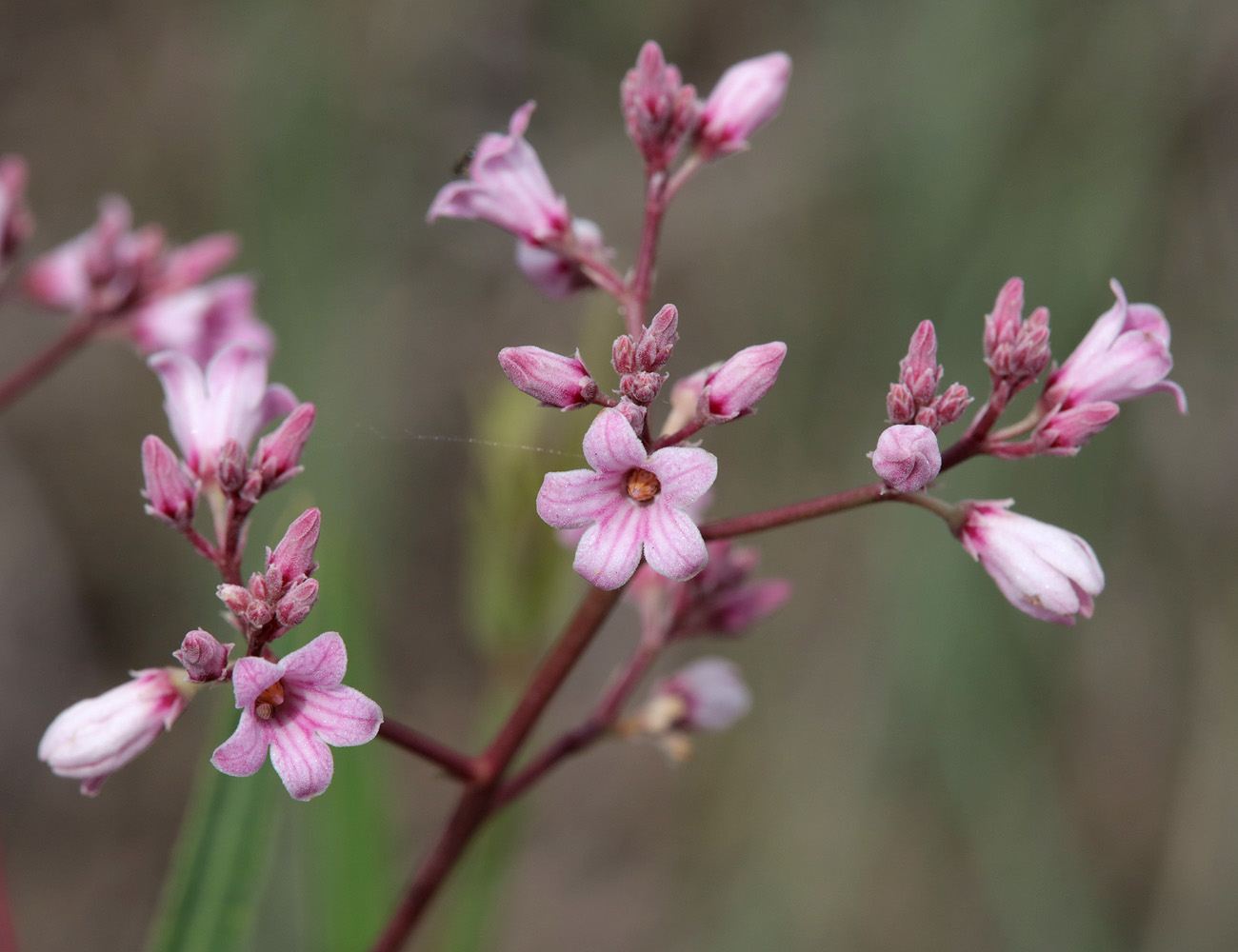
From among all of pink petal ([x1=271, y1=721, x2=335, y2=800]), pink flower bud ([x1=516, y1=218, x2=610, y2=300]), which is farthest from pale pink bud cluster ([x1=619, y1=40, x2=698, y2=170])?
pink petal ([x1=271, y1=721, x2=335, y2=800])

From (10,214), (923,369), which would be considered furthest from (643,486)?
(10,214)

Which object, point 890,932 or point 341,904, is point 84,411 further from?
point 890,932

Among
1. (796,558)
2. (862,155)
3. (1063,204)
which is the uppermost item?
(1063,204)

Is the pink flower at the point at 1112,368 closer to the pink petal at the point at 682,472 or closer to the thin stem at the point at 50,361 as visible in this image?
the pink petal at the point at 682,472

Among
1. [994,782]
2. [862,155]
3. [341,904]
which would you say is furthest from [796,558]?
[341,904]

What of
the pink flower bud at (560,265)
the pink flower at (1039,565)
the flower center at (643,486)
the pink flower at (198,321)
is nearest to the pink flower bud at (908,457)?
the pink flower at (1039,565)

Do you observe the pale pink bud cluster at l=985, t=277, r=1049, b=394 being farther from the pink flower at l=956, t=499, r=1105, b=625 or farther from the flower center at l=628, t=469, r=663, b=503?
the flower center at l=628, t=469, r=663, b=503
